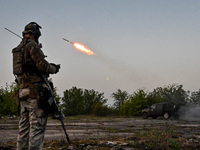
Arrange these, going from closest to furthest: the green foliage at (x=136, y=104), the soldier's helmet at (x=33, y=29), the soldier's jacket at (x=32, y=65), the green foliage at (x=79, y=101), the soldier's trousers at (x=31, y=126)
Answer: the soldier's trousers at (x=31, y=126) → the soldier's jacket at (x=32, y=65) → the soldier's helmet at (x=33, y=29) → the green foliage at (x=136, y=104) → the green foliage at (x=79, y=101)

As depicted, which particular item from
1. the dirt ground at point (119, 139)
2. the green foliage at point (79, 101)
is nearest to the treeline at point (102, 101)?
the green foliage at point (79, 101)

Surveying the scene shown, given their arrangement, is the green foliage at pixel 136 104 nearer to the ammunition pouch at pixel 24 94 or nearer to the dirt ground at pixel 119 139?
the dirt ground at pixel 119 139

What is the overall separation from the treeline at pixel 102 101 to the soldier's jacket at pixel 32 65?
23524 mm

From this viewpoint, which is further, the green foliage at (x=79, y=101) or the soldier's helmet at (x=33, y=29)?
the green foliage at (x=79, y=101)

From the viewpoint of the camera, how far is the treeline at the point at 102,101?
29.9 meters

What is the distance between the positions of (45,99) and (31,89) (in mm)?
335

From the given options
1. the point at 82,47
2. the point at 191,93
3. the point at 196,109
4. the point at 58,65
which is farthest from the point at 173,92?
the point at 58,65

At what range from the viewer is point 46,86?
175 inches

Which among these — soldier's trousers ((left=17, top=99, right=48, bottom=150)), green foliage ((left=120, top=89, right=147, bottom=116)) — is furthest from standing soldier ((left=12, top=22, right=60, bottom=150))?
green foliage ((left=120, top=89, right=147, bottom=116))

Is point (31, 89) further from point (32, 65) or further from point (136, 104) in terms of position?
point (136, 104)

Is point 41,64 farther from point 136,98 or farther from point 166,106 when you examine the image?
point 136,98

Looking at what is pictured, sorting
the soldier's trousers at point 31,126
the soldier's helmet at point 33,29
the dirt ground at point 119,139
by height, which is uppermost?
the soldier's helmet at point 33,29

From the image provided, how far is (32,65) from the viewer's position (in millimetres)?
Result: 4496

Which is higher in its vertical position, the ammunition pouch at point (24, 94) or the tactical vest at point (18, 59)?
the tactical vest at point (18, 59)
